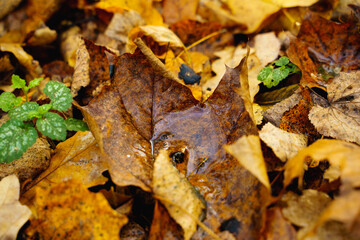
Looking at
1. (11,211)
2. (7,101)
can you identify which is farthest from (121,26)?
(11,211)

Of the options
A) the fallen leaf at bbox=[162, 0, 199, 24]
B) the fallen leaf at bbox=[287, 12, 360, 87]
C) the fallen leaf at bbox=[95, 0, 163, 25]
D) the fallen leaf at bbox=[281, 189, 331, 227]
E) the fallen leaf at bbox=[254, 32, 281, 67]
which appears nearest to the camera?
the fallen leaf at bbox=[281, 189, 331, 227]

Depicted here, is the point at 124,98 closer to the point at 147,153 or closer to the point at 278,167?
the point at 147,153

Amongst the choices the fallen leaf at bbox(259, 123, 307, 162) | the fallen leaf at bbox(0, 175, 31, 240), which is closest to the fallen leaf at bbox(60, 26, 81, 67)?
the fallen leaf at bbox(0, 175, 31, 240)

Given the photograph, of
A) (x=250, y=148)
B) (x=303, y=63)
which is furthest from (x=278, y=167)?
(x=303, y=63)

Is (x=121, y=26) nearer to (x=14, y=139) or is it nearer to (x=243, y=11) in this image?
(x=243, y=11)

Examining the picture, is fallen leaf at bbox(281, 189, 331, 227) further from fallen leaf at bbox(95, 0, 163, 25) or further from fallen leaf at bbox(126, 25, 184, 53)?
fallen leaf at bbox(95, 0, 163, 25)
